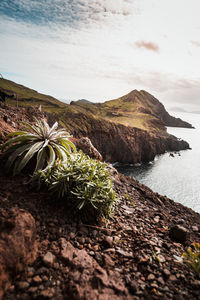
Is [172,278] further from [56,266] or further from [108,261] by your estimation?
[56,266]

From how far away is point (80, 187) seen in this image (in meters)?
3.34

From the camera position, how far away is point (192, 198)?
31.0 metres

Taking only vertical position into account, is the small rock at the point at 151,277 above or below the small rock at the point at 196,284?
below

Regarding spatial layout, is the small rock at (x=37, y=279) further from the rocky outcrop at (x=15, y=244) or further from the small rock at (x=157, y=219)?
the small rock at (x=157, y=219)

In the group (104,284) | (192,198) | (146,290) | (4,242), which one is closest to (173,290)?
(146,290)

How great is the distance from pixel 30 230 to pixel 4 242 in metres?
0.38

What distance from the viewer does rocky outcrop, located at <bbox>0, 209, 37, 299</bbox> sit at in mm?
1891

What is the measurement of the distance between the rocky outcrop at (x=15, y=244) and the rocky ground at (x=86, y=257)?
0.04 ft

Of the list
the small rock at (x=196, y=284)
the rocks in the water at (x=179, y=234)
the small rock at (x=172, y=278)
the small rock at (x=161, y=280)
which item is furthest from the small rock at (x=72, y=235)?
the rocks in the water at (x=179, y=234)

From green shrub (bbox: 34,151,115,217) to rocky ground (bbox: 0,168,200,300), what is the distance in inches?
10.0

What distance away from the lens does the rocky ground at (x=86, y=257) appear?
6.54ft

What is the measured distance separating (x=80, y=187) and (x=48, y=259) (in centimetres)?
141

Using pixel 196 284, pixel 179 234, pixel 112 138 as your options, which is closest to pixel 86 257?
pixel 196 284

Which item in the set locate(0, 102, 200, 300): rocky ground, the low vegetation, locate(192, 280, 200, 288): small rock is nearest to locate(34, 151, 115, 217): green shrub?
the low vegetation
